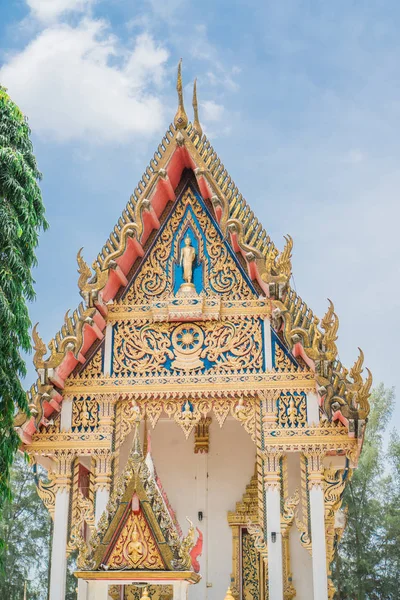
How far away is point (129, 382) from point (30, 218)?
7.58ft

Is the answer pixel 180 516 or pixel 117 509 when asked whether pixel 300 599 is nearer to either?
pixel 180 516

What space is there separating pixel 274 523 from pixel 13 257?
405 centimetres

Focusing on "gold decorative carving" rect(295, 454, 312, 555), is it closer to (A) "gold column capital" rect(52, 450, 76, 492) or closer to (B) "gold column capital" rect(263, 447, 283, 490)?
(B) "gold column capital" rect(263, 447, 283, 490)

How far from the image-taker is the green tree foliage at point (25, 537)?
18809mm

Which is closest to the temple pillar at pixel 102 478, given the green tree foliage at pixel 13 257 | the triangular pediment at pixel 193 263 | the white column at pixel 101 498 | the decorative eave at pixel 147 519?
the white column at pixel 101 498

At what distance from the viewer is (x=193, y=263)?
1012cm

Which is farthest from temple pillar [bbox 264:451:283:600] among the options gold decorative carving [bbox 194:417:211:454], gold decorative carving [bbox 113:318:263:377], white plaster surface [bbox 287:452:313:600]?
gold decorative carving [bbox 194:417:211:454]

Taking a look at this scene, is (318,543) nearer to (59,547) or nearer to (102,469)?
(102,469)

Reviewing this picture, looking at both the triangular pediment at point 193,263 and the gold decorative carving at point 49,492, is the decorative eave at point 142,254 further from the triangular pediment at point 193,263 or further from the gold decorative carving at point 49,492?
the gold decorative carving at point 49,492

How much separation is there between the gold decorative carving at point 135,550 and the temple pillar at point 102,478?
2939 mm

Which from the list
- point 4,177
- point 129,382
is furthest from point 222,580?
point 4,177

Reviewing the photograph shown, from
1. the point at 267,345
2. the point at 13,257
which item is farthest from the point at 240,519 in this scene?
the point at 13,257

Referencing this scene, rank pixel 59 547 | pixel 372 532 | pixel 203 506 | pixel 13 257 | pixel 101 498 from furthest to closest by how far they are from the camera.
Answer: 1. pixel 372 532
2. pixel 203 506
3. pixel 101 498
4. pixel 59 547
5. pixel 13 257

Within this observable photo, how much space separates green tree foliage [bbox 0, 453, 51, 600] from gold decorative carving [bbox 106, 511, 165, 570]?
13218 millimetres
